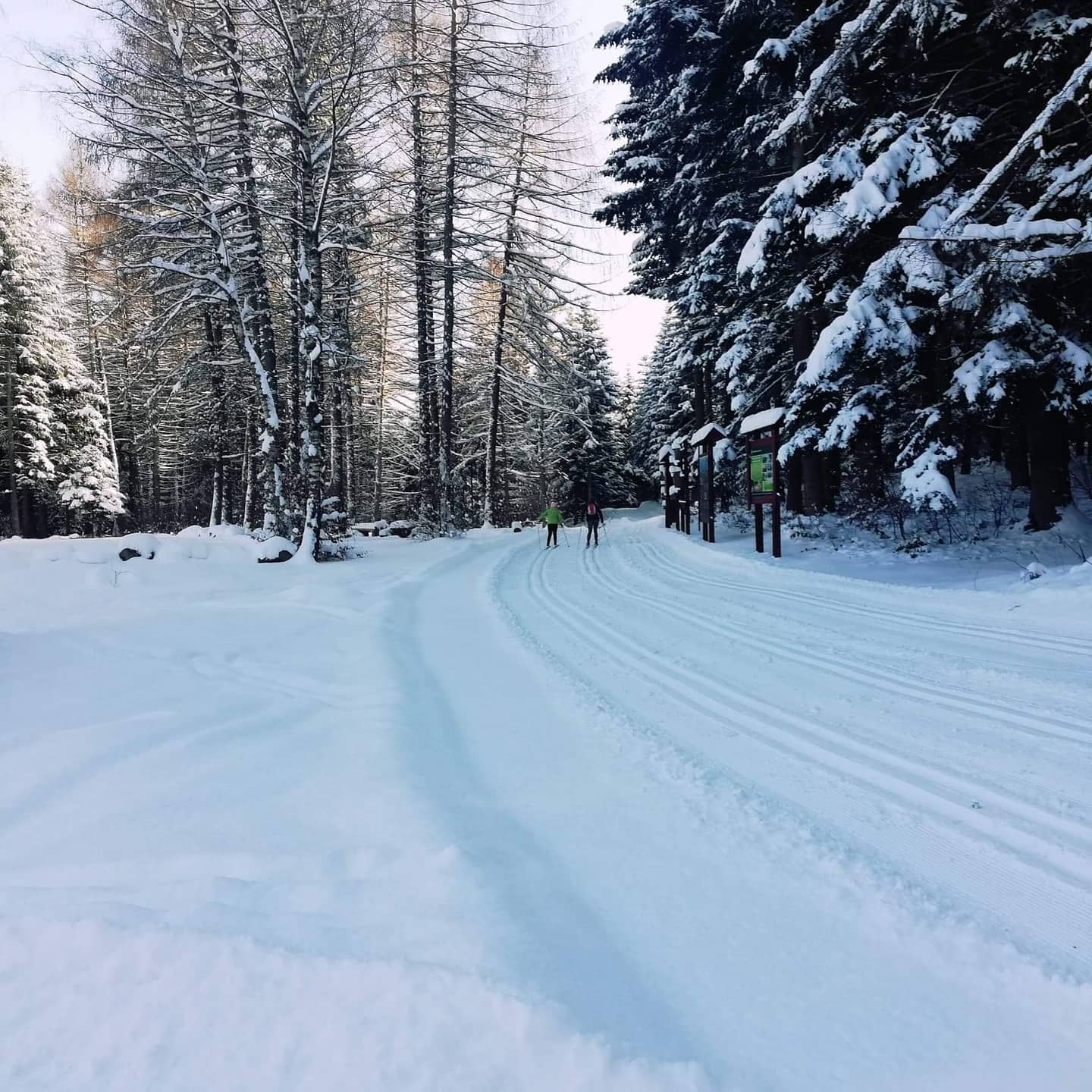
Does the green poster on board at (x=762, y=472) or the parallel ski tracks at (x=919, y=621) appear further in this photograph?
the green poster on board at (x=762, y=472)

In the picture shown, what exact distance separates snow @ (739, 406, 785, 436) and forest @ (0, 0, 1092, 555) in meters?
0.40

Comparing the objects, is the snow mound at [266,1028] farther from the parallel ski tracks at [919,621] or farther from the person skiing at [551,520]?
the person skiing at [551,520]

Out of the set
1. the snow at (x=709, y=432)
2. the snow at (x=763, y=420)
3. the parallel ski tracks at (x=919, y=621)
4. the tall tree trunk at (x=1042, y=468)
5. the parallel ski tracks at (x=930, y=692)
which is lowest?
the parallel ski tracks at (x=930, y=692)

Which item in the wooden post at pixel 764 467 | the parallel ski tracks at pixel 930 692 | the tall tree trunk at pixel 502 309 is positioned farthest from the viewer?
the tall tree trunk at pixel 502 309

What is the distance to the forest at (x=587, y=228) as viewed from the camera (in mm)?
8414

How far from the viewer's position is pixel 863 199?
8664 millimetres

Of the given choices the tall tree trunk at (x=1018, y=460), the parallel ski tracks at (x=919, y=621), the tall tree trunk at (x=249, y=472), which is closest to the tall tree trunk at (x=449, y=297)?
the tall tree trunk at (x=249, y=472)

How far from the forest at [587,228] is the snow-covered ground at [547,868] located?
5408mm

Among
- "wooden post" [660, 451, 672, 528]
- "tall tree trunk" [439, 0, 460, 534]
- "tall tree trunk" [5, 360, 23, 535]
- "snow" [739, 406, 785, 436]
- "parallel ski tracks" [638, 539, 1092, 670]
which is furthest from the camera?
"tall tree trunk" [5, 360, 23, 535]

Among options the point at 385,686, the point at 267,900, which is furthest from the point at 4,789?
the point at 385,686

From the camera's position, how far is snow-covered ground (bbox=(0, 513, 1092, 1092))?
1522mm

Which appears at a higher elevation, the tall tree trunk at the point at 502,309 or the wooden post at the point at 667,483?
the tall tree trunk at the point at 502,309

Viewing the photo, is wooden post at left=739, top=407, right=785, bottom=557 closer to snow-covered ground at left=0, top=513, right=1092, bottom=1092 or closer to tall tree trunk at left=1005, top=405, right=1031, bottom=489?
tall tree trunk at left=1005, top=405, right=1031, bottom=489

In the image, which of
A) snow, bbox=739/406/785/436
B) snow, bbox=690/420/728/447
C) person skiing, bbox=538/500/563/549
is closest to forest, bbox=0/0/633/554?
person skiing, bbox=538/500/563/549
